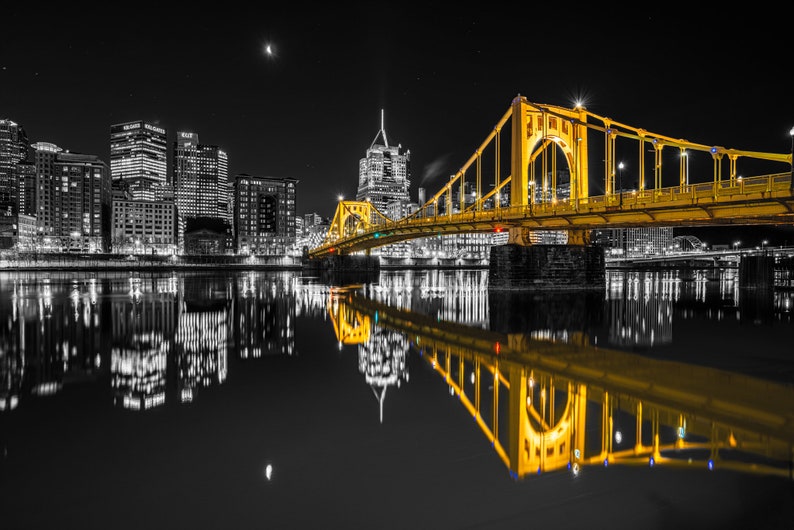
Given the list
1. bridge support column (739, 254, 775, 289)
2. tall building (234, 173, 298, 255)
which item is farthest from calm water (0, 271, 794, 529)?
tall building (234, 173, 298, 255)

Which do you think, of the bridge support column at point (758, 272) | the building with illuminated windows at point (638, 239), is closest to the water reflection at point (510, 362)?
the bridge support column at point (758, 272)

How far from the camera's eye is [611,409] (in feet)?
25.2

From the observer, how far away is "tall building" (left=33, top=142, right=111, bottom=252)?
143 meters

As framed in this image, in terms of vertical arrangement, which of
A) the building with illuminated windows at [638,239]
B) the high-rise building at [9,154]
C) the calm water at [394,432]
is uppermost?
the high-rise building at [9,154]

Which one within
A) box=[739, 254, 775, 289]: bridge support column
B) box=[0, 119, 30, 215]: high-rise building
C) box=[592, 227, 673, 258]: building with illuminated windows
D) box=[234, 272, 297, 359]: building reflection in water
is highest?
box=[0, 119, 30, 215]: high-rise building

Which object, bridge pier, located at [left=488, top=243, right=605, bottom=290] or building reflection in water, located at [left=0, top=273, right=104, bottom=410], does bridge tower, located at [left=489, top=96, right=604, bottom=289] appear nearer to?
bridge pier, located at [left=488, top=243, right=605, bottom=290]

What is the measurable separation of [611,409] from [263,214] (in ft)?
551

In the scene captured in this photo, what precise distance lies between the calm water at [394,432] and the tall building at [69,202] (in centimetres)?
15037

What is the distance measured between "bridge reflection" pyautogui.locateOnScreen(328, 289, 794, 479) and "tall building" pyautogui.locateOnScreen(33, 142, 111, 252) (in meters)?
Result: 154

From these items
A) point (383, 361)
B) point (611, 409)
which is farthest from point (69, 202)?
point (611, 409)

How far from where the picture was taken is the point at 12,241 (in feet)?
424

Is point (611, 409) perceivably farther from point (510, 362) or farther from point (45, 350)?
point (45, 350)

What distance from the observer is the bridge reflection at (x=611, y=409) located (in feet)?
19.5

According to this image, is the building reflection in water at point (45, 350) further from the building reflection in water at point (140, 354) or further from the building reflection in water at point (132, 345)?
the building reflection in water at point (140, 354)
